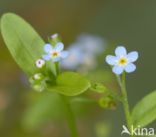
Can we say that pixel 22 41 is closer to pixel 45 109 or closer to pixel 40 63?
pixel 40 63

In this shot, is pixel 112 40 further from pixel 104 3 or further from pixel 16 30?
pixel 16 30

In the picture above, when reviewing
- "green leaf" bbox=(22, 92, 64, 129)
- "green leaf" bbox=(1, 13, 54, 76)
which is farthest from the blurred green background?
"green leaf" bbox=(1, 13, 54, 76)

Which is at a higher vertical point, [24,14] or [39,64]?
[24,14]

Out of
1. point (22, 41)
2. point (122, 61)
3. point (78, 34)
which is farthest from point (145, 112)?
point (78, 34)

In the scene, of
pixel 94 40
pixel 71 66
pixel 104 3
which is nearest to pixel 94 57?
pixel 71 66


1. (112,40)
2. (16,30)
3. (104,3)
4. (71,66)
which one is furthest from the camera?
(104,3)

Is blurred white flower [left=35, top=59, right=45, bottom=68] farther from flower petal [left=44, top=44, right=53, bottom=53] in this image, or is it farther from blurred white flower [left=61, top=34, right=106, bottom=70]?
blurred white flower [left=61, top=34, right=106, bottom=70]
